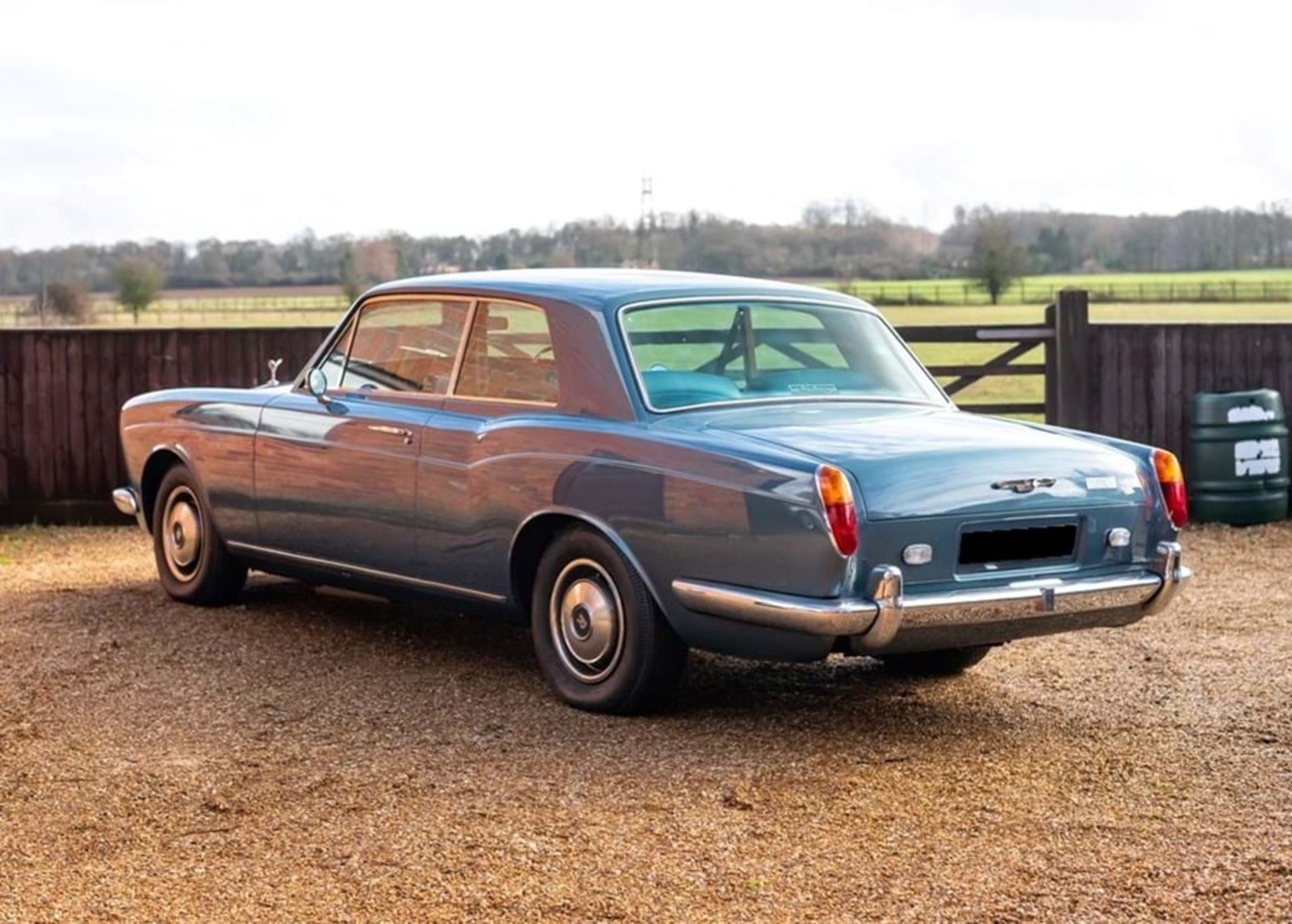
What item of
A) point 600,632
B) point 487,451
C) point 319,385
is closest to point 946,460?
point 600,632

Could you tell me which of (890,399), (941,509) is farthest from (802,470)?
(890,399)

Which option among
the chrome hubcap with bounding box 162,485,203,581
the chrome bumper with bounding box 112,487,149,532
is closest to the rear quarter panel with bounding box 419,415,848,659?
the chrome hubcap with bounding box 162,485,203,581

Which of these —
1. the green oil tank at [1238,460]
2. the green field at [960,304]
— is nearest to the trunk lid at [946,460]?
the green oil tank at [1238,460]

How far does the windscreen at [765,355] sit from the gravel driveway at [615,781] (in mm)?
1136

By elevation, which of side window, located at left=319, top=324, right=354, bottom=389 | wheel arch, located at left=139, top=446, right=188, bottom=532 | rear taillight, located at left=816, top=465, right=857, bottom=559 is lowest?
wheel arch, located at left=139, top=446, right=188, bottom=532

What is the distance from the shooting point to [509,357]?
23.3 feet

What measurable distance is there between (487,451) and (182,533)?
8.46ft

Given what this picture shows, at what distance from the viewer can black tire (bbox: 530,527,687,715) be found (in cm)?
632

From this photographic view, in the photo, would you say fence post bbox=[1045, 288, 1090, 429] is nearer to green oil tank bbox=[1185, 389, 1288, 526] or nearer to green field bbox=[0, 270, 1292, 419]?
green oil tank bbox=[1185, 389, 1288, 526]

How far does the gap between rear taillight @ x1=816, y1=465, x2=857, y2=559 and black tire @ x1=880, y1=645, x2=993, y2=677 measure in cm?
170

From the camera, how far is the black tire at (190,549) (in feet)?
28.5

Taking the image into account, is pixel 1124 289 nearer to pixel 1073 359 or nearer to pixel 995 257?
pixel 995 257

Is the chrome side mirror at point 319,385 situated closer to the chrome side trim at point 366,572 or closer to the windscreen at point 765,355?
the chrome side trim at point 366,572

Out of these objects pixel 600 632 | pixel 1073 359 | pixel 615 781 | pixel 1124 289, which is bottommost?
pixel 615 781
